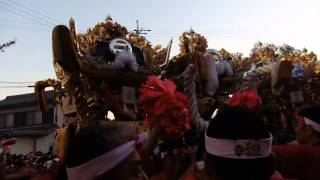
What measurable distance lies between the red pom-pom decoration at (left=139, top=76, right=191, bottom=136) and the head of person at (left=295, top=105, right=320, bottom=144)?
0.81 meters

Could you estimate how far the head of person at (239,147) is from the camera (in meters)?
1.66

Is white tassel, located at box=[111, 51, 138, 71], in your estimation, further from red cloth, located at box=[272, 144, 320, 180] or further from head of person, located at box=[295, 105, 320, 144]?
red cloth, located at box=[272, 144, 320, 180]

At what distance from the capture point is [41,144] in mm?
25672

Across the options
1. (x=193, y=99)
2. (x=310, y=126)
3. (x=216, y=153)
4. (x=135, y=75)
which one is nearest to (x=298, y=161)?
(x=310, y=126)

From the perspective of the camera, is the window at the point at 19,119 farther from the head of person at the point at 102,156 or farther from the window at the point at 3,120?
the head of person at the point at 102,156

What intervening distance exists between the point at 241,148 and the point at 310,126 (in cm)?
161

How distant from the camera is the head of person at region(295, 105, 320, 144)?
3.06m

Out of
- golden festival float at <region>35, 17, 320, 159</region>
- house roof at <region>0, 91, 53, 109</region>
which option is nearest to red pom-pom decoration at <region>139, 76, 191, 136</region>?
golden festival float at <region>35, 17, 320, 159</region>

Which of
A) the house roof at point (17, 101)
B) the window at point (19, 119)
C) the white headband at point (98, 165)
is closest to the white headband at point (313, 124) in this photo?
the white headband at point (98, 165)

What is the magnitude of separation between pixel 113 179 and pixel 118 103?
456cm

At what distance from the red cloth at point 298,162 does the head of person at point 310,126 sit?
0.88ft

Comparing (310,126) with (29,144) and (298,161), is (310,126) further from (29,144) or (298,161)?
(29,144)

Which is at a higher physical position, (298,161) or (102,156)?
(102,156)

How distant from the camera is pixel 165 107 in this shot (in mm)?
3102
